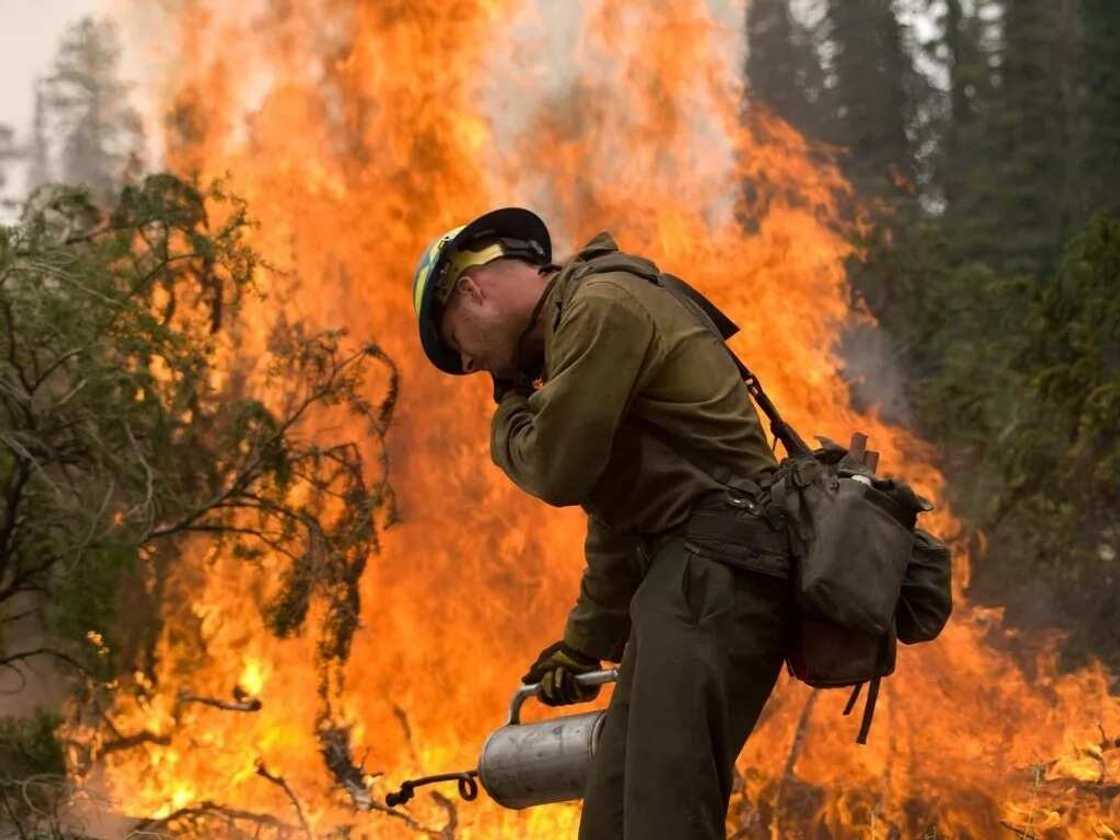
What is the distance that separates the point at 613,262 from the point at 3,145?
59.4ft

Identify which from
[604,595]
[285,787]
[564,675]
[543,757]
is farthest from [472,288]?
[285,787]

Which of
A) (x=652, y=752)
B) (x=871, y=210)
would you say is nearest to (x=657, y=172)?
(x=652, y=752)

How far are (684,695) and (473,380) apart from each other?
395cm

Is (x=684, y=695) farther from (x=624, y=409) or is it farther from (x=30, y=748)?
(x=30, y=748)

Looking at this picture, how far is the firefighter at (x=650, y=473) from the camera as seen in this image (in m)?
2.67

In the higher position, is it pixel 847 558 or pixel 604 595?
pixel 847 558

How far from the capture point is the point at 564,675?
132 inches

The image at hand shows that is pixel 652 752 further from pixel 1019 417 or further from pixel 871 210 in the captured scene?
pixel 871 210

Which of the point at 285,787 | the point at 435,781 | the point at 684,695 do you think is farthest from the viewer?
the point at 285,787

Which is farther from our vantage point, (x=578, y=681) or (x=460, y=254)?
(x=578, y=681)

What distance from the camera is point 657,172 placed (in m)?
6.96

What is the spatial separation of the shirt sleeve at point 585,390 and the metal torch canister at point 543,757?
2.34ft

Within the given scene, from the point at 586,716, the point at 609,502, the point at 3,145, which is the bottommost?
the point at 586,716

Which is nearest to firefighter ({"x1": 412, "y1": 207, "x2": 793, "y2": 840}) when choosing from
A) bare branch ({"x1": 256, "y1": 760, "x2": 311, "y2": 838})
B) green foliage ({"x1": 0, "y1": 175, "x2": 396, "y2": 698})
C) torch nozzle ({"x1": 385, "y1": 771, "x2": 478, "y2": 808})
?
torch nozzle ({"x1": 385, "y1": 771, "x2": 478, "y2": 808})
